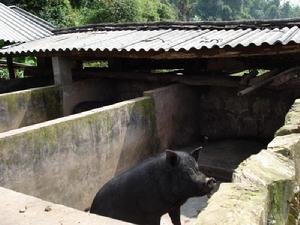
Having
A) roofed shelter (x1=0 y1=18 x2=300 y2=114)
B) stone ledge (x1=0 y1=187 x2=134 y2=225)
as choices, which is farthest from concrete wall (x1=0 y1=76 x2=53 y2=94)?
stone ledge (x1=0 y1=187 x2=134 y2=225)

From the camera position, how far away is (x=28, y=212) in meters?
2.68

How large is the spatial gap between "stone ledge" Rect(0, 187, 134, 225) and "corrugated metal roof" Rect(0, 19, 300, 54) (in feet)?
13.3

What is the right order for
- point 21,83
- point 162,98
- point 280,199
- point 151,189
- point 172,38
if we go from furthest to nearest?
point 21,83, point 172,38, point 162,98, point 151,189, point 280,199

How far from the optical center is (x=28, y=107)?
748 cm

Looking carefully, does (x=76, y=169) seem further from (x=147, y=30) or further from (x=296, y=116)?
(x=147, y=30)

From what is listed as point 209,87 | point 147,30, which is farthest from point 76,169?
point 147,30

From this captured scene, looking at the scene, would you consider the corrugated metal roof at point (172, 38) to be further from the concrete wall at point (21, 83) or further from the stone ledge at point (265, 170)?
the stone ledge at point (265, 170)

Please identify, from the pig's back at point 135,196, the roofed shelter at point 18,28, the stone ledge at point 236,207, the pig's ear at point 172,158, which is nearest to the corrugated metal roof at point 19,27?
the roofed shelter at point 18,28

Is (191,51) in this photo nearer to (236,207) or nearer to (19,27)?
(236,207)

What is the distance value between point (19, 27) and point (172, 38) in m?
5.48

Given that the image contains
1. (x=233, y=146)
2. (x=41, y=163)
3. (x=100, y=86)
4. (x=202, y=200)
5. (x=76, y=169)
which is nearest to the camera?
(x=41, y=163)

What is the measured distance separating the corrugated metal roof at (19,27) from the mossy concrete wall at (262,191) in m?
8.05

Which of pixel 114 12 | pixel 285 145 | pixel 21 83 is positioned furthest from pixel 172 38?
pixel 114 12

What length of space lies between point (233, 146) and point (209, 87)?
1323 millimetres
